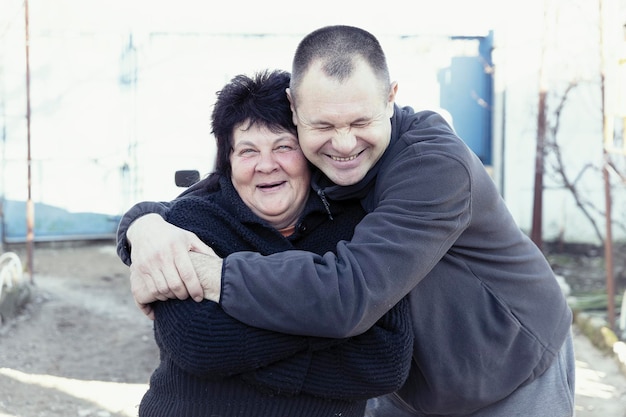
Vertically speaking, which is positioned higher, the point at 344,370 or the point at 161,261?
the point at 161,261

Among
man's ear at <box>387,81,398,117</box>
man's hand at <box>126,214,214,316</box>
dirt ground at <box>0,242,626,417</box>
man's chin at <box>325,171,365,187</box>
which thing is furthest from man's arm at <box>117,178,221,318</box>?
dirt ground at <box>0,242,626,417</box>

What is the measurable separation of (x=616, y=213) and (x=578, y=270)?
107cm

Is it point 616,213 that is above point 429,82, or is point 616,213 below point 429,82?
below

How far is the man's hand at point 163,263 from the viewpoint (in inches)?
81.0

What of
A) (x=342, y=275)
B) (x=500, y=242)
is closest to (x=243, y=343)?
(x=342, y=275)

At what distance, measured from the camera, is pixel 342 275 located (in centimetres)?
199

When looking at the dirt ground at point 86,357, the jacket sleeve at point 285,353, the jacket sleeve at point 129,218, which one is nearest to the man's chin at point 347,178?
the jacket sleeve at point 285,353

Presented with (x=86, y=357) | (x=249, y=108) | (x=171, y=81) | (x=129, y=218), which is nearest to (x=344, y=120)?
(x=249, y=108)

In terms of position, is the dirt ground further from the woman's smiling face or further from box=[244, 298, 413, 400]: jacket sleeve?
box=[244, 298, 413, 400]: jacket sleeve

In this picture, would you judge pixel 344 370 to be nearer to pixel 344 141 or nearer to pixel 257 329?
pixel 257 329

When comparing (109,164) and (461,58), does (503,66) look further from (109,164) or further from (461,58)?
(109,164)

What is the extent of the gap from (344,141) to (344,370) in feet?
1.91

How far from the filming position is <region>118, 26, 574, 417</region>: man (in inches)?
78.6

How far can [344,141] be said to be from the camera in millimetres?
2209
